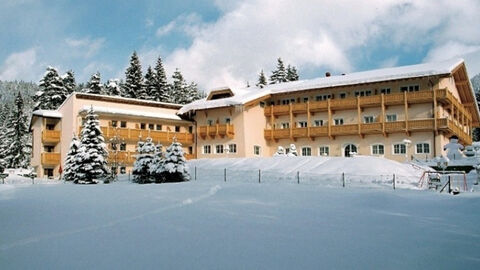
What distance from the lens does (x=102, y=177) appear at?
3041 cm

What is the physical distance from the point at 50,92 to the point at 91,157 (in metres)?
31.7

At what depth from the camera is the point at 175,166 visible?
26516mm

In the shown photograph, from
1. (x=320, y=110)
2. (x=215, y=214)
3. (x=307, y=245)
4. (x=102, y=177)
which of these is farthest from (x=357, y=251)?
(x=320, y=110)

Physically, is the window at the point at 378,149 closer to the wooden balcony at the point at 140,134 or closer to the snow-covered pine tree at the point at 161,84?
the wooden balcony at the point at 140,134

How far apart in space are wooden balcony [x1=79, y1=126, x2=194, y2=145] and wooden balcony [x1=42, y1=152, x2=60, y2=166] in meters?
4.42

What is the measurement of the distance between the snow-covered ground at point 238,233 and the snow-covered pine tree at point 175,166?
406 inches

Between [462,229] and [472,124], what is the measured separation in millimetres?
50173

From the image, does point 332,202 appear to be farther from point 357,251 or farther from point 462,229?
point 357,251

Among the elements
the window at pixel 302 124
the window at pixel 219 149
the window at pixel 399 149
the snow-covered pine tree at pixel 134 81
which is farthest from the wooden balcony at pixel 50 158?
the window at pixel 399 149

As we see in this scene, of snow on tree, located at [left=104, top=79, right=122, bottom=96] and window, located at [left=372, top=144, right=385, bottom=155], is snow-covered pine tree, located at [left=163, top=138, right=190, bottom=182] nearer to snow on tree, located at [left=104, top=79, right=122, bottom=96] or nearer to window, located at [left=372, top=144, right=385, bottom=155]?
window, located at [left=372, top=144, right=385, bottom=155]

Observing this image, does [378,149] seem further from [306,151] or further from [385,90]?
[306,151]

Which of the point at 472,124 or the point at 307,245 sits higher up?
the point at 472,124

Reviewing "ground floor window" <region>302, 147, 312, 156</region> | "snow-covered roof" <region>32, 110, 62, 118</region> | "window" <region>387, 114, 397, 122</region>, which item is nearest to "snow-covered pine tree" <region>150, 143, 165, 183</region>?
"ground floor window" <region>302, 147, 312, 156</region>

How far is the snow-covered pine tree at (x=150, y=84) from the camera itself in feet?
208
